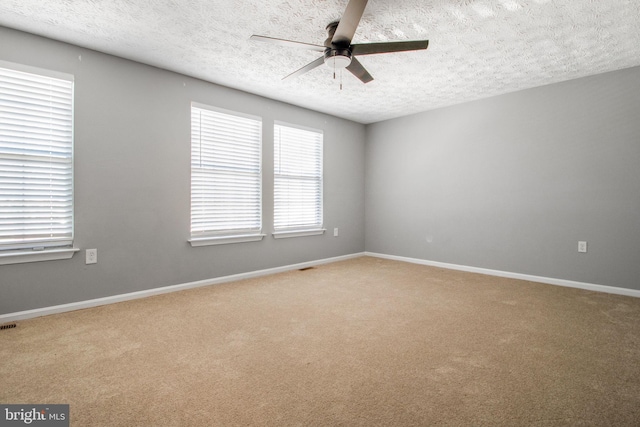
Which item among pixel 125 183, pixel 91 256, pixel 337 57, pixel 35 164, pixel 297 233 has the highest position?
pixel 337 57

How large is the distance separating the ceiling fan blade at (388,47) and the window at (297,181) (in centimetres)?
232

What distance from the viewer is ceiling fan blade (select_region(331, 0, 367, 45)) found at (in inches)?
73.1

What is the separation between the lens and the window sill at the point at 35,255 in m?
2.55

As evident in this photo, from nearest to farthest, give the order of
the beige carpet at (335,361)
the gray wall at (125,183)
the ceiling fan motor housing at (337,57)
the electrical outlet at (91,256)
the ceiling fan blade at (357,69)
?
the beige carpet at (335,361) < the ceiling fan motor housing at (337,57) < the ceiling fan blade at (357,69) < the gray wall at (125,183) < the electrical outlet at (91,256)

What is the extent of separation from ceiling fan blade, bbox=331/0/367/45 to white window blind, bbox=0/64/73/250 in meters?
2.48

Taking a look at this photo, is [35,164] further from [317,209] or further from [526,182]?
[526,182]

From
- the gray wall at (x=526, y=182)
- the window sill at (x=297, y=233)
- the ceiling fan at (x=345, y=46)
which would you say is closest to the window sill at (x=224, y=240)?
the window sill at (x=297, y=233)

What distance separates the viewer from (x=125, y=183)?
3119 millimetres

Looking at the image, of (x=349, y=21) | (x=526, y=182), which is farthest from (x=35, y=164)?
(x=526, y=182)

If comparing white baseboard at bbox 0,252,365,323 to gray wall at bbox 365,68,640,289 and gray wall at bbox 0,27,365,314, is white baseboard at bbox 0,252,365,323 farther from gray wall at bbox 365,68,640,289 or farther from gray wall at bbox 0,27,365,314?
gray wall at bbox 365,68,640,289

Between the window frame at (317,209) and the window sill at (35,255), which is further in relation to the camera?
the window frame at (317,209)

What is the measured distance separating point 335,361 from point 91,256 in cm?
250

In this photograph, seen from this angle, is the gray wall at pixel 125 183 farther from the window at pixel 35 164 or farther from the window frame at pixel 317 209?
the window frame at pixel 317 209

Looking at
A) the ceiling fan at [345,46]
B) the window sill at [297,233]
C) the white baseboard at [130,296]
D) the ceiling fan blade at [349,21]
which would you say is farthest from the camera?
the window sill at [297,233]
